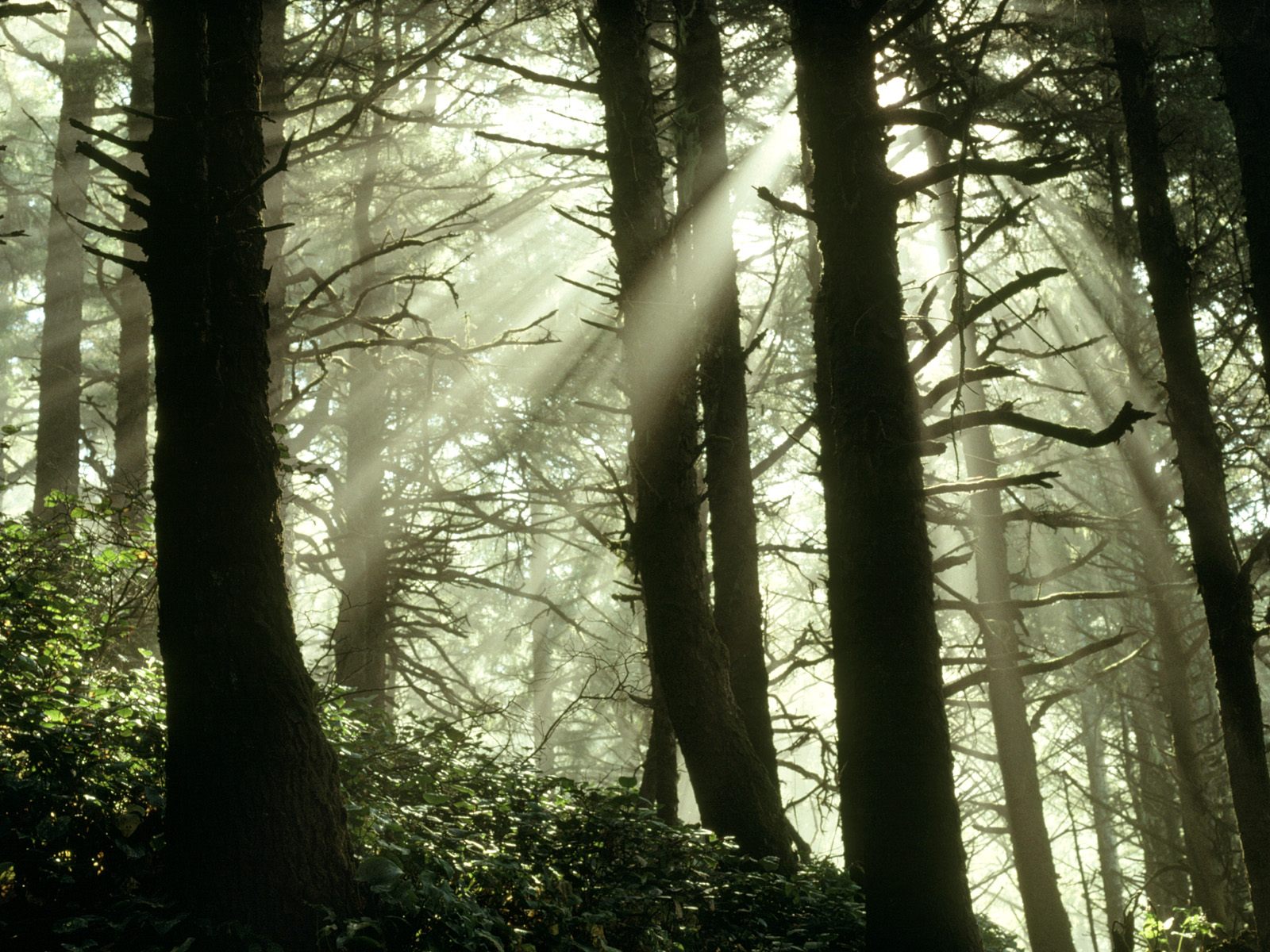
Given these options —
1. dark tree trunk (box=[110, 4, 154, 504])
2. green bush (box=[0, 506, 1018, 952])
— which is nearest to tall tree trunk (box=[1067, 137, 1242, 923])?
green bush (box=[0, 506, 1018, 952])

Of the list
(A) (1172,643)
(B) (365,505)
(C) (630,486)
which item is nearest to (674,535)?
(C) (630,486)

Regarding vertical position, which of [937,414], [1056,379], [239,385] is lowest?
[239,385]

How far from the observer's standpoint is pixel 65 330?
46.1ft

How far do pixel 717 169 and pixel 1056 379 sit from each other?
1187 centimetres

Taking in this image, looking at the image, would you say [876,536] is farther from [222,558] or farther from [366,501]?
[366,501]

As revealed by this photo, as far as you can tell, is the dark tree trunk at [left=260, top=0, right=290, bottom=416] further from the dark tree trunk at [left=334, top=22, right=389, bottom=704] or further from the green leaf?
the green leaf

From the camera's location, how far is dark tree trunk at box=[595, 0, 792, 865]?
6.33 meters

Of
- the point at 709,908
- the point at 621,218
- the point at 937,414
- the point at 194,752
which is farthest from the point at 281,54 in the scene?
the point at 937,414

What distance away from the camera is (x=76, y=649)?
539 centimetres

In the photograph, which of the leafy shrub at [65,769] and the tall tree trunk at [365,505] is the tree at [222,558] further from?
the tall tree trunk at [365,505]

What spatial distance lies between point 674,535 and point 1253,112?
4.96m

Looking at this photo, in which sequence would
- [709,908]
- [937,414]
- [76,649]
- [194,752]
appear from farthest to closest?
[937,414] → [76,649] → [709,908] → [194,752]

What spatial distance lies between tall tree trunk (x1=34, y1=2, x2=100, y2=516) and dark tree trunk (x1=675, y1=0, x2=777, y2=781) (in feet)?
24.5

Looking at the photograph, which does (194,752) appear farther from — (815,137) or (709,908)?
(815,137)
